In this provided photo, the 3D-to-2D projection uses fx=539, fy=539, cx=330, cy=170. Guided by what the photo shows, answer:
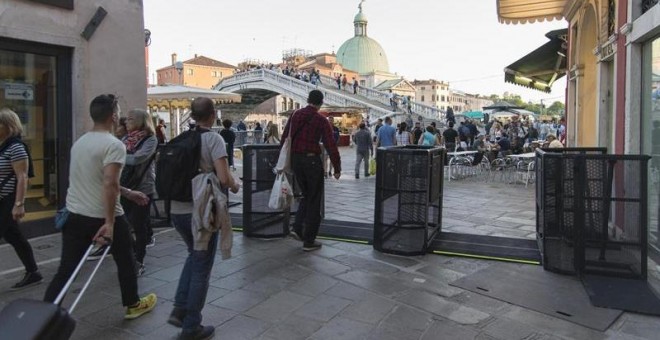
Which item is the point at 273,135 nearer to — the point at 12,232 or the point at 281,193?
the point at 281,193

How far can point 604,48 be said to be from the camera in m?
7.12

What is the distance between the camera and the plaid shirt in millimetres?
5430

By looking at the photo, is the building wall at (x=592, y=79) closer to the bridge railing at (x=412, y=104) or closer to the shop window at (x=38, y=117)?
the shop window at (x=38, y=117)

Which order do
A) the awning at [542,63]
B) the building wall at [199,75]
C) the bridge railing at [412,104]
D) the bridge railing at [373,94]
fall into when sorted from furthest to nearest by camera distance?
the building wall at [199,75]
the bridge railing at [373,94]
the bridge railing at [412,104]
the awning at [542,63]

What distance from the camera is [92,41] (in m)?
6.91

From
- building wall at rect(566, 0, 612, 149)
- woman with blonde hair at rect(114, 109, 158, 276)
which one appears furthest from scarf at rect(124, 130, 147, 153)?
building wall at rect(566, 0, 612, 149)

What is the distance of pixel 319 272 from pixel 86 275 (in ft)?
6.78

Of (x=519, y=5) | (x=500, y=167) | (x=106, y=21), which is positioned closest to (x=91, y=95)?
(x=106, y=21)

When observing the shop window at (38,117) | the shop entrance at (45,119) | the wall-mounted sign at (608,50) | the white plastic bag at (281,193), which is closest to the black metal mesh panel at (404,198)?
the white plastic bag at (281,193)

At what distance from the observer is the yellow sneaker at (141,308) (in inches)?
149

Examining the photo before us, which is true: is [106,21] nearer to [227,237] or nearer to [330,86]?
[227,237]

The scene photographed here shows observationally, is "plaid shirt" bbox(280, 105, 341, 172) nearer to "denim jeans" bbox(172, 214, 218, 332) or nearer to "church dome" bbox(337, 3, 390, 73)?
"denim jeans" bbox(172, 214, 218, 332)

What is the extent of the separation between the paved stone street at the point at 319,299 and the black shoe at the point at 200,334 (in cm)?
9

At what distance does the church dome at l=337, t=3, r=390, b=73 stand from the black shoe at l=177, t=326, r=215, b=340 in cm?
10847
